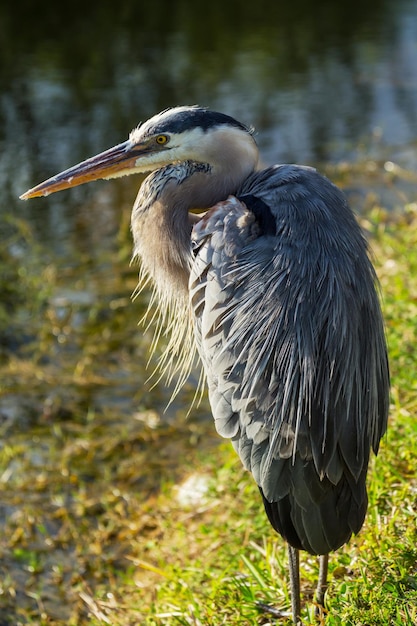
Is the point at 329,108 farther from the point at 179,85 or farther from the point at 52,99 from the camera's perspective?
the point at 52,99

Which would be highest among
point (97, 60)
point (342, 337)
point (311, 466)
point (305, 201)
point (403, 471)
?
point (305, 201)

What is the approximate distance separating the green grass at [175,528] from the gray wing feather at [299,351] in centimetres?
38

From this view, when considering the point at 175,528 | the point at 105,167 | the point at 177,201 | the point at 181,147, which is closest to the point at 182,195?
the point at 177,201

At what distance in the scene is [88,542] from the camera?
392cm

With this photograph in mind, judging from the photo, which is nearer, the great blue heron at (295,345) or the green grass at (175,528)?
the great blue heron at (295,345)

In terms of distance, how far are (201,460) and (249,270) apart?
1848 mm

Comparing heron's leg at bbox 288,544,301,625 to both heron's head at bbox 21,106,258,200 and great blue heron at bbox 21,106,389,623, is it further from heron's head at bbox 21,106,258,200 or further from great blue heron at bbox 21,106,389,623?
heron's head at bbox 21,106,258,200

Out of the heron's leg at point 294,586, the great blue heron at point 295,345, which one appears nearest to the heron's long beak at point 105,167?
the great blue heron at point 295,345

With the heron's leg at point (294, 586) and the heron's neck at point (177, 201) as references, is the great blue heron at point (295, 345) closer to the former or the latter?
the heron's leg at point (294, 586)

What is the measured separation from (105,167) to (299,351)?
104 centimetres

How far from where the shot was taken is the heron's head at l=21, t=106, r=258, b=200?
285 centimetres

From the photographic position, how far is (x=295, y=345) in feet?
8.17

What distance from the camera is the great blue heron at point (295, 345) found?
8.17 ft

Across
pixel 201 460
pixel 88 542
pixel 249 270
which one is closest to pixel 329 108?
pixel 201 460
